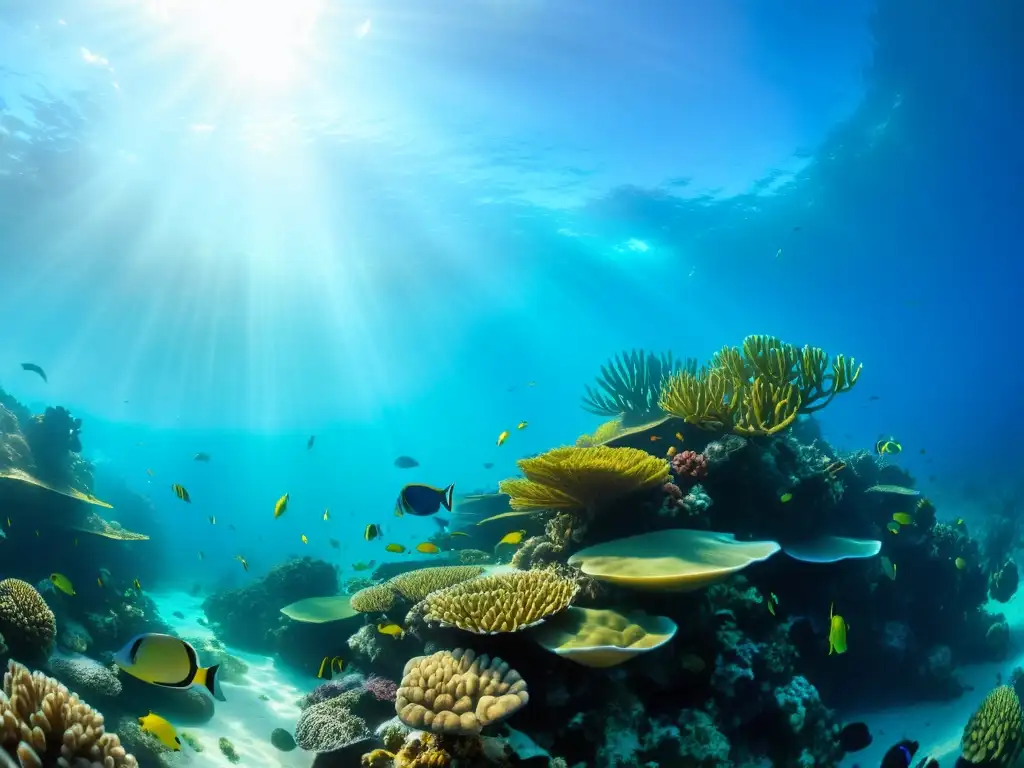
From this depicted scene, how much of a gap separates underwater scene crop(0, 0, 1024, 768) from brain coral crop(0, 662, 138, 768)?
0.02 meters

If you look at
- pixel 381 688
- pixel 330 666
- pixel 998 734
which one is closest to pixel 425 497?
pixel 381 688

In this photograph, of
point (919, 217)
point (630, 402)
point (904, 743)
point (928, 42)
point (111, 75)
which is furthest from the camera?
point (919, 217)

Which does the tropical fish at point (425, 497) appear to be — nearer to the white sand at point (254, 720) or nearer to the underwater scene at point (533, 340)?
the underwater scene at point (533, 340)

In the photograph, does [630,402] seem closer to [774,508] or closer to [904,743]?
[774,508]

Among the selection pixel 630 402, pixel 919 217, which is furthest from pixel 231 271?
pixel 919 217

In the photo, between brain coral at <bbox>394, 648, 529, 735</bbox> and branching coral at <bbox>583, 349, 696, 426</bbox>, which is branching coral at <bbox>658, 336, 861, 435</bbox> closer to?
branching coral at <bbox>583, 349, 696, 426</bbox>

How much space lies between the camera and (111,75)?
63.9 ft

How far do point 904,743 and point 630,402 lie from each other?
7237mm

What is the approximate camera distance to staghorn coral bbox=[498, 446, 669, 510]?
524 cm

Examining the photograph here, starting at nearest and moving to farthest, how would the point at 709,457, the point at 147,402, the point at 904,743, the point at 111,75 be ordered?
1. the point at 904,743
2. the point at 709,457
3. the point at 111,75
4. the point at 147,402

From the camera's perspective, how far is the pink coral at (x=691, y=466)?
21.1ft

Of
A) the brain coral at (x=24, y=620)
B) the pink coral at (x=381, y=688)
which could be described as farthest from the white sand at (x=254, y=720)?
the brain coral at (x=24, y=620)

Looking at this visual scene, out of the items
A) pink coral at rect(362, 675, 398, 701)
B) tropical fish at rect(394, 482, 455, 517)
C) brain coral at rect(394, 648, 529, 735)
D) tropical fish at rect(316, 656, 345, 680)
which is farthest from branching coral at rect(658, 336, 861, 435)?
tropical fish at rect(316, 656, 345, 680)

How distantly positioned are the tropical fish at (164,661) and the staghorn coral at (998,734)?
6.63 metres
